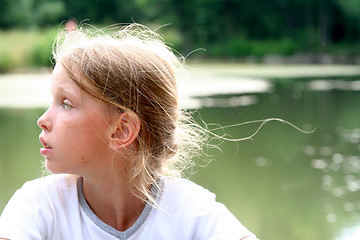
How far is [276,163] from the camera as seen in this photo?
4.45 meters

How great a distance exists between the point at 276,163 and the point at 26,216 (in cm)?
363

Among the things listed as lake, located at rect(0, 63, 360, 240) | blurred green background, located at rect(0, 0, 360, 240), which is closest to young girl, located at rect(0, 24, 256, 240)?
lake, located at rect(0, 63, 360, 240)

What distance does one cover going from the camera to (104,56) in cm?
100

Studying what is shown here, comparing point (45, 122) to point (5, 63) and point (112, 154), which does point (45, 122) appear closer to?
point (112, 154)

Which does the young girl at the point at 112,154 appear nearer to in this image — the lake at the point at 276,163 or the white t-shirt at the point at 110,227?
the white t-shirt at the point at 110,227

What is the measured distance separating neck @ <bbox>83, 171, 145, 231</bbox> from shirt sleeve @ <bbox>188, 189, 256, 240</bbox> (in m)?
0.11

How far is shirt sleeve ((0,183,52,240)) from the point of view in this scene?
92cm

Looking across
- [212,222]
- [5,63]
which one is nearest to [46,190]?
[212,222]

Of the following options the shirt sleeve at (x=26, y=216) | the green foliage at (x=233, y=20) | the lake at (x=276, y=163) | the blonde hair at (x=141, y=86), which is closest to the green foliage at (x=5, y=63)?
the lake at (x=276, y=163)

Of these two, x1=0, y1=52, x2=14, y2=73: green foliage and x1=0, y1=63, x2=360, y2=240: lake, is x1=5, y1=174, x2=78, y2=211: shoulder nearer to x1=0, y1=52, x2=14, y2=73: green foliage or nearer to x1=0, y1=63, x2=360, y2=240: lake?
x1=0, y1=63, x2=360, y2=240: lake

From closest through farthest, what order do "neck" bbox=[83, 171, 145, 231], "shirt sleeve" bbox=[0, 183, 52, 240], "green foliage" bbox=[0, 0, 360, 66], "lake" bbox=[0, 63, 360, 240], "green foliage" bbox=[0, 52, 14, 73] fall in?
"shirt sleeve" bbox=[0, 183, 52, 240] < "neck" bbox=[83, 171, 145, 231] < "lake" bbox=[0, 63, 360, 240] < "green foliage" bbox=[0, 52, 14, 73] < "green foliage" bbox=[0, 0, 360, 66]

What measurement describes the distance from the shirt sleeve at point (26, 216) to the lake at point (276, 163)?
0.32m

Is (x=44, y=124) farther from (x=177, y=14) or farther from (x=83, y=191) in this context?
(x=177, y=14)

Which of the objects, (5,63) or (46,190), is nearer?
(46,190)
